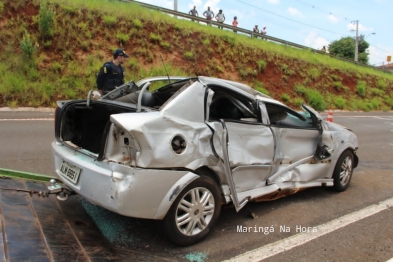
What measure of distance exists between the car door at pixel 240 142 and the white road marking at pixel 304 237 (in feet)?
1.68

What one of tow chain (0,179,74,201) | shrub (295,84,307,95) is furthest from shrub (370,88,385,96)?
tow chain (0,179,74,201)

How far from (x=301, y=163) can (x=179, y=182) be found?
84.2 inches

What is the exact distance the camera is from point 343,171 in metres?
5.16

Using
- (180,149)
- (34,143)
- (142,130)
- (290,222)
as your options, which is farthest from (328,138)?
(34,143)

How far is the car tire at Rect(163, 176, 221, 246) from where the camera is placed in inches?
126

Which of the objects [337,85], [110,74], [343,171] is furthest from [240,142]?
[337,85]

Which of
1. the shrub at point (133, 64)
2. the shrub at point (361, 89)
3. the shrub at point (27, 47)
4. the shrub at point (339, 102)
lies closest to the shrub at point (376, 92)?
the shrub at point (361, 89)

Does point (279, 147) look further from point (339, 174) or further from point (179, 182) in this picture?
point (179, 182)

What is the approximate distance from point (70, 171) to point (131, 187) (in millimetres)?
897

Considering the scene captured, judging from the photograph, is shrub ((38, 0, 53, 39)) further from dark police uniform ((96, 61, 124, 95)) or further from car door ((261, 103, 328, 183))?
car door ((261, 103, 328, 183))

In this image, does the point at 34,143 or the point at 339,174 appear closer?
the point at 339,174

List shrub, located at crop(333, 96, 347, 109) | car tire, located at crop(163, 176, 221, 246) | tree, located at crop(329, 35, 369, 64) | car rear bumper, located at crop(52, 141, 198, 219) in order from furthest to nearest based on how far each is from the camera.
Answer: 1. tree, located at crop(329, 35, 369, 64)
2. shrub, located at crop(333, 96, 347, 109)
3. car tire, located at crop(163, 176, 221, 246)
4. car rear bumper, located at crop(52, 141, 198, 219)

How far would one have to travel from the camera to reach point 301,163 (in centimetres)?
465

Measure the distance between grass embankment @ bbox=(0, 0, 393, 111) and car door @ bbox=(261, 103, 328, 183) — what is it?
5.23 meters
